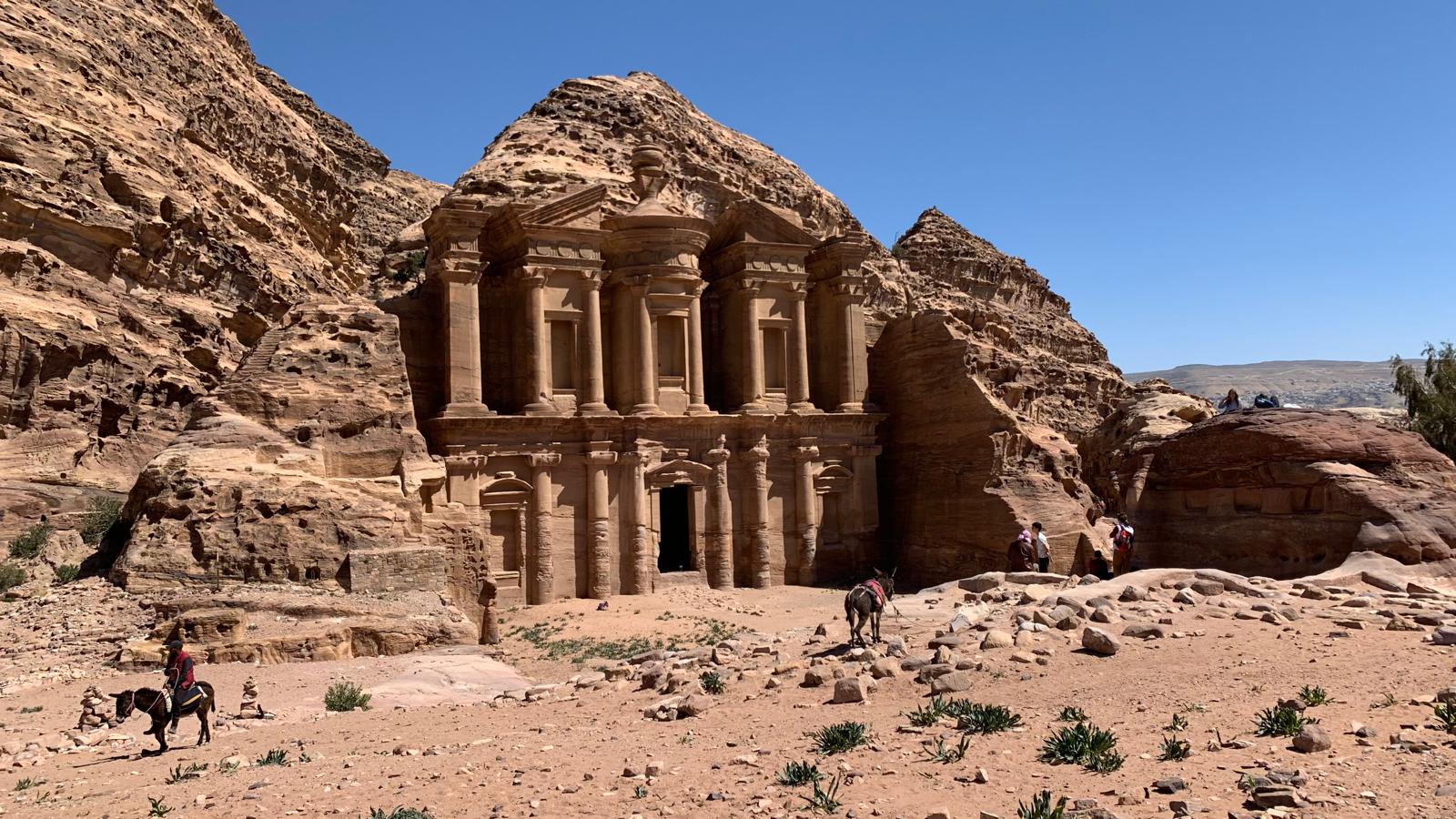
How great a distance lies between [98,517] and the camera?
17734 mm

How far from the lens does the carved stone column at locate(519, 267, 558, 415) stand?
2758 cm

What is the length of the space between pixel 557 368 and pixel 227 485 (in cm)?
1345

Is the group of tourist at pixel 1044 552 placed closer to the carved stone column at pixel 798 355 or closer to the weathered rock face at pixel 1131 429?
the weathered rock face at pixel 1131 429

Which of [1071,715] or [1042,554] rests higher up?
[1071,715]

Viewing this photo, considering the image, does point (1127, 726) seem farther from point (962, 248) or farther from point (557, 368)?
point (962, 248)

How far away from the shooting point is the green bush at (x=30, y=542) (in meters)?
16.2

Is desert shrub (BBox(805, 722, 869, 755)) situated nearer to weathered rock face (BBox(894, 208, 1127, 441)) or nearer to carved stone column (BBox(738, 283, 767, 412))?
carved stone column (BBox(738, 283, 767, 412))

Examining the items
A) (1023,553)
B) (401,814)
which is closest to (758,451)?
(1023,553)

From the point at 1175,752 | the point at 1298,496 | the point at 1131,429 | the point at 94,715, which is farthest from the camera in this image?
the point at 1131,429

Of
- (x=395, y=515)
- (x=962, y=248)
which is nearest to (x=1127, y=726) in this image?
(x=395, y=515)

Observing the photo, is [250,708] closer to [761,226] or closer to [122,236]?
[122,236]

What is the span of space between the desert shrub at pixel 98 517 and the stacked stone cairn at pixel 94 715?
6.67 metres

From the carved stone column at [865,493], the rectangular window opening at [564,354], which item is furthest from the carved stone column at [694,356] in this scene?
the carved stone column at [865,493]

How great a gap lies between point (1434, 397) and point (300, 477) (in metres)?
45.7
